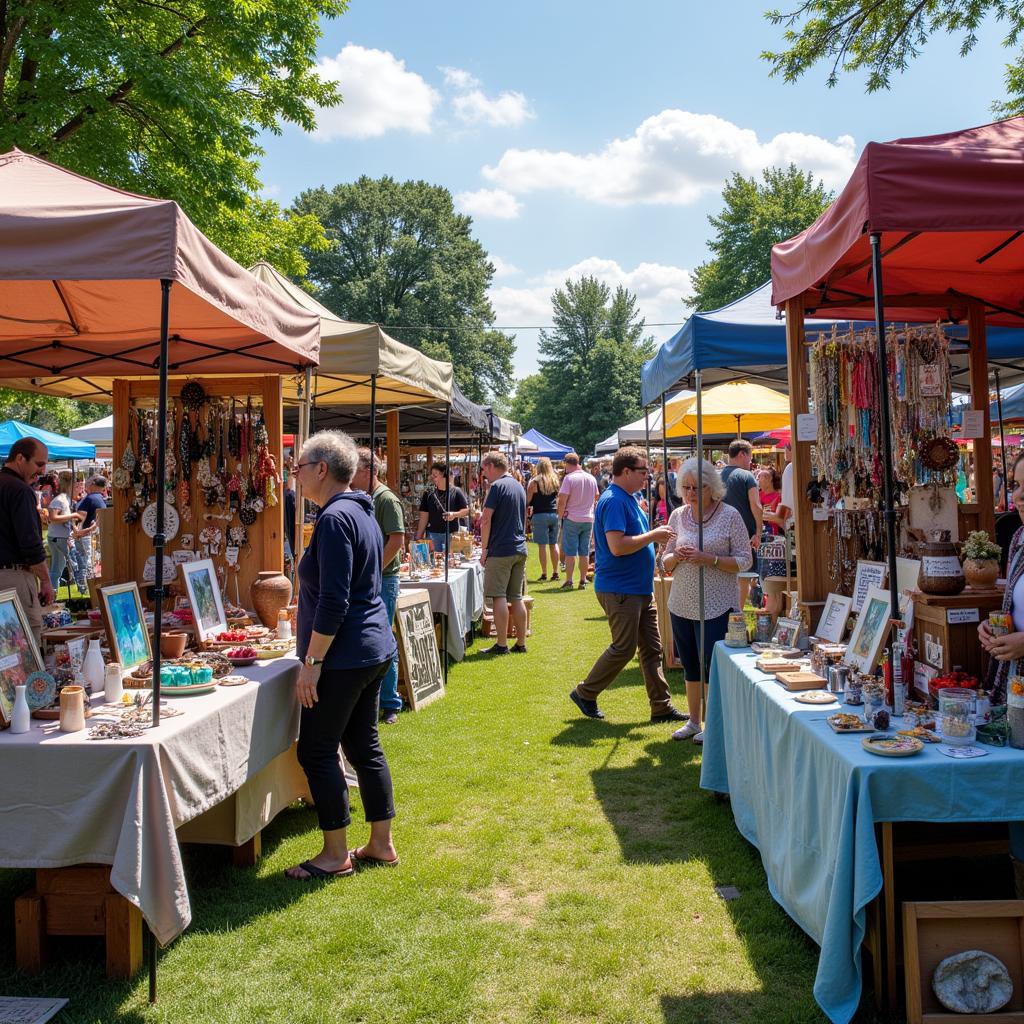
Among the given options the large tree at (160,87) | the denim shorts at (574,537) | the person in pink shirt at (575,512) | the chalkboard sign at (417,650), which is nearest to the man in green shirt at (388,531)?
the chalkboard sign at (417,650)

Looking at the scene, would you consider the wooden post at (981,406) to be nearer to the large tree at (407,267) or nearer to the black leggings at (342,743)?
the black leggings at (342,743)

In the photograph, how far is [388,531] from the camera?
555 cm

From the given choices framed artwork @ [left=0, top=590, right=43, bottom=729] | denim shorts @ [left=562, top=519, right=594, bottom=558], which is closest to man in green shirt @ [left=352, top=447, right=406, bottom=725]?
framed artwork @ [left=0, top=590, right=43, bottom=729]

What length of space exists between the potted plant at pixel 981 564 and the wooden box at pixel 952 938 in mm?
1077

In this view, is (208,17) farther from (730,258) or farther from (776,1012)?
(730,258)

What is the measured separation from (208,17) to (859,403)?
8512 millimetres

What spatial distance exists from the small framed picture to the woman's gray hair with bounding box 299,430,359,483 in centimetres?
218

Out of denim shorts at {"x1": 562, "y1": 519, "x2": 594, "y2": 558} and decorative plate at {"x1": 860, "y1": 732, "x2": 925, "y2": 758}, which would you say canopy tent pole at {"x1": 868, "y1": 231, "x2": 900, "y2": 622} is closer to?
decorative plate at {"x1": 860, "y1": 732, "x2": 925, "y2": 758}

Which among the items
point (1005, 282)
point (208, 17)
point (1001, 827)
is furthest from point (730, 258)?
point (1001, 827)

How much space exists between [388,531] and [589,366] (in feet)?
118

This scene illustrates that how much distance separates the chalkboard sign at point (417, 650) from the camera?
6223 millimetres

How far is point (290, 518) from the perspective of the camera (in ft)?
29.6

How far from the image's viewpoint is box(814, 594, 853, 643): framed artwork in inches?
148

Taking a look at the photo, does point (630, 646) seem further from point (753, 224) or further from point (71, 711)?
point (753, 224)
